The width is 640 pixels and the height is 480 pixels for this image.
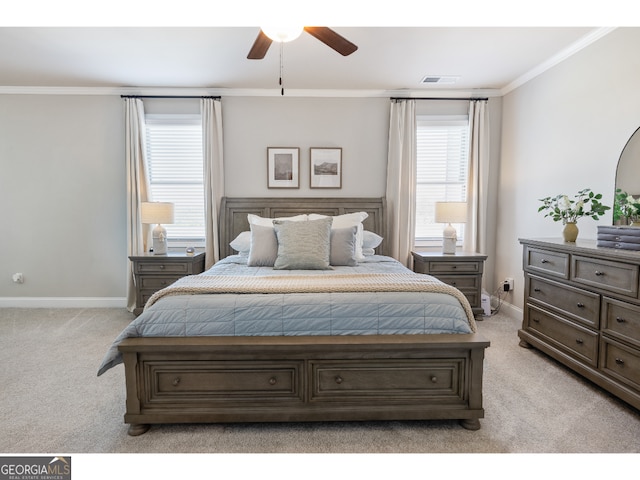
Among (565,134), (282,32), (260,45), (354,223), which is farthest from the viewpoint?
(354,223)

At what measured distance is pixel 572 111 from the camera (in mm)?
3135

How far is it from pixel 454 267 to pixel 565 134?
1.63 meters

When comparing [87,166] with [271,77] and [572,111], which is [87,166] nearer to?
[271,77]

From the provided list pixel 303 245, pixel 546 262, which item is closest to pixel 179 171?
pixel 303 245

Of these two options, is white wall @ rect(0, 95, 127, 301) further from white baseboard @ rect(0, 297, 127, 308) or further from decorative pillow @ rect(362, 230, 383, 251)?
decorative pillow @ rect(362, 230, 383, 251)

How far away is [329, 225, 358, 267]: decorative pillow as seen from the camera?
3111 millimetres

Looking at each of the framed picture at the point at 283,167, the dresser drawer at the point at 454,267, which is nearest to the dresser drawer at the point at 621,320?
the dresser drawer at the point at 454,267

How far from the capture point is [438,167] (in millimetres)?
4371

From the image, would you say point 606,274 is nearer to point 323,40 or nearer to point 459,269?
point 459,269

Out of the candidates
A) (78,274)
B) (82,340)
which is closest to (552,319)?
(82,340)

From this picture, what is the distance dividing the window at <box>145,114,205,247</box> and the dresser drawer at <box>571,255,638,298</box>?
383cm

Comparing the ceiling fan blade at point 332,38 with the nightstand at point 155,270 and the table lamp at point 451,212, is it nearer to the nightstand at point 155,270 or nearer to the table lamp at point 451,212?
the table lamp at point 451,212

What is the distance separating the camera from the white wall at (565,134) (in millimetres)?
2664

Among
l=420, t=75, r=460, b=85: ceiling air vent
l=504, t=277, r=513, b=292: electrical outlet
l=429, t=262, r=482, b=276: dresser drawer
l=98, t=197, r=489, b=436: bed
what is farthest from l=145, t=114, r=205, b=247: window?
l=504, t=277, r=513, b=292: electrical outlet
